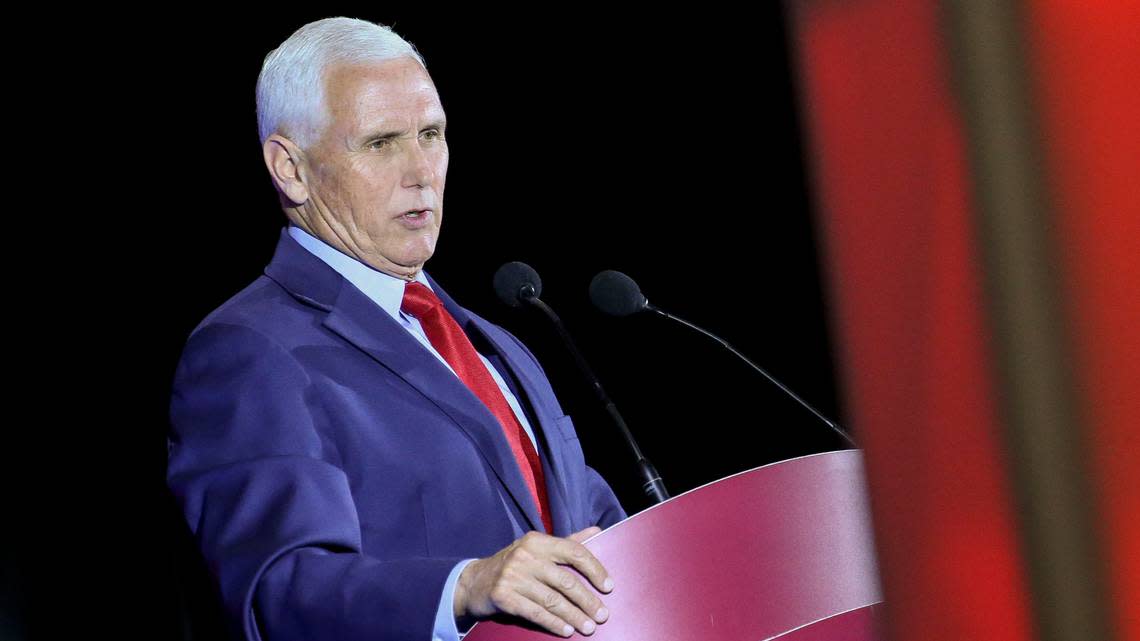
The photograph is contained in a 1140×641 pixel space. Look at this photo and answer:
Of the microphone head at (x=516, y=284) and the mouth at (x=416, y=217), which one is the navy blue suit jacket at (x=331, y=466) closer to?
Answer: the mouth at (x=416, y=217)

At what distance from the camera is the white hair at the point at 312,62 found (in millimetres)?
1698

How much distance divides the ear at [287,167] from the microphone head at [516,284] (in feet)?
1.14

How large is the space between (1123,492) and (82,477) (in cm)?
260

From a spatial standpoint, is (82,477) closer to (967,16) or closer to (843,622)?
(843,622)

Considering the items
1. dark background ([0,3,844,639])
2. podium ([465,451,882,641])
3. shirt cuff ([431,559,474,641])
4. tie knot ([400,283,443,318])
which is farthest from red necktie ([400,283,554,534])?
dark background ([0,3,844,639])

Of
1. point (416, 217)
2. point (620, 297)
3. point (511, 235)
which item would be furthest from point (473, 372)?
Answer: point (511, 235)

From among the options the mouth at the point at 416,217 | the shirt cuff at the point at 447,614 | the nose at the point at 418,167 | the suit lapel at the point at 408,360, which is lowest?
the shirt cuff at the point at 447,614

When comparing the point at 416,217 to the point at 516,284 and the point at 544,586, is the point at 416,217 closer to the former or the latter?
the point at 516,284

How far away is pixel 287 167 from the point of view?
177cm

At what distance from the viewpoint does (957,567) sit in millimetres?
260

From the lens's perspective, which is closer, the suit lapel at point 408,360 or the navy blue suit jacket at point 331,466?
the navy blue suit jacket at point 331,466

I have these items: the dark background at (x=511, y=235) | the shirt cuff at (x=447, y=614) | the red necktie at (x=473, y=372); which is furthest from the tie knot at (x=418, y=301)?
the dark background at (x=511, y=235)

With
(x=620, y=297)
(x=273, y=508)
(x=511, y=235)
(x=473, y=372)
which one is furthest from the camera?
(x=511, y=235)

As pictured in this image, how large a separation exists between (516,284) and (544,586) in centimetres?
106
